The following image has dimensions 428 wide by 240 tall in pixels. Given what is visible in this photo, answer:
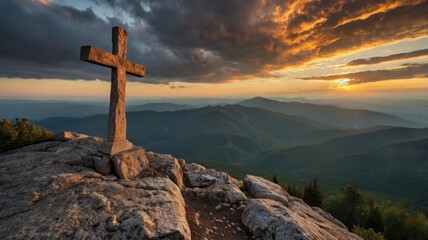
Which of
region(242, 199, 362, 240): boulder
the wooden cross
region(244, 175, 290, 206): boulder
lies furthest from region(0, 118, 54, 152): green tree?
region(242, 199, 362, 240): boulder

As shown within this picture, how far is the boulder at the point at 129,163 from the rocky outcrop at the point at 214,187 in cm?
489

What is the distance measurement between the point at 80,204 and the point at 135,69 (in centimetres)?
1224

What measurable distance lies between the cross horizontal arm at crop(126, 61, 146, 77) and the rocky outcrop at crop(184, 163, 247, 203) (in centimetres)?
1106

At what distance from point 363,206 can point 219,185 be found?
61.0m

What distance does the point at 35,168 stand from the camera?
14797 millimetres

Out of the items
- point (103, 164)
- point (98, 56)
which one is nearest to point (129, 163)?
point (103, 164)

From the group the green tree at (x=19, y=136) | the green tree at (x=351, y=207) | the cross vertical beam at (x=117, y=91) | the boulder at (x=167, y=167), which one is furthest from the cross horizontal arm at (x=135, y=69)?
the green tree at (x=351, y=207)

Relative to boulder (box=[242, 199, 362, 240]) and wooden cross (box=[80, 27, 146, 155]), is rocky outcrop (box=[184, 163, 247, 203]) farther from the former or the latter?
wooden cross (box=[80, 27, 146, 155])

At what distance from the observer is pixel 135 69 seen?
19.5 meters

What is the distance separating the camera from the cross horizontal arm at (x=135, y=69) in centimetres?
1857

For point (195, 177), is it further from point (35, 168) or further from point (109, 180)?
point (35, 168)

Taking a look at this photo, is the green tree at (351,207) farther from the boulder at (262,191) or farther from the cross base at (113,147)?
the cross base at (113,147)

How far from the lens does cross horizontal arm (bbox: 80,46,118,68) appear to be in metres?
14.1

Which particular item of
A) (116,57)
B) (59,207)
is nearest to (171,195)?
(59,207)
